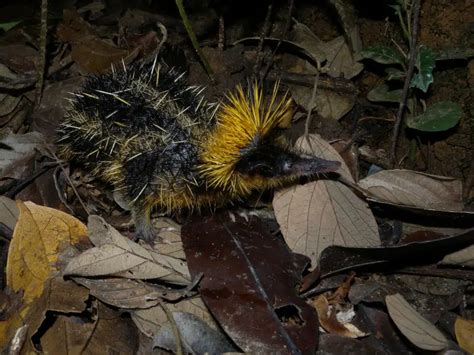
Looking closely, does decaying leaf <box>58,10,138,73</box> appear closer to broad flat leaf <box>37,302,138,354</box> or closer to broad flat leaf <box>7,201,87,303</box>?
broad flat leaf <box>7,201,87,303</box>

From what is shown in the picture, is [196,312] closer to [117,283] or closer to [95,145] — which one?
[117,283]

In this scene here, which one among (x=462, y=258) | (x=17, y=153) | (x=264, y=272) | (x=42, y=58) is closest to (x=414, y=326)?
(x=462, y=258)

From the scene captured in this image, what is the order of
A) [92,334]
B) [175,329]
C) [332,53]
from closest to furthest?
[175,329], [92,334], [332,53]

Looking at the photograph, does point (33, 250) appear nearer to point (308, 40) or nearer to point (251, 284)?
point (251, 284)

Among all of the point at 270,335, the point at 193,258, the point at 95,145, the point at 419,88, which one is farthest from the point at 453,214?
the point at 95,145

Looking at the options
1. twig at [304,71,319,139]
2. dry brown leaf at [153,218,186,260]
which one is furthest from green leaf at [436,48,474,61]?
dry brown leaf at [153,218,186,260]

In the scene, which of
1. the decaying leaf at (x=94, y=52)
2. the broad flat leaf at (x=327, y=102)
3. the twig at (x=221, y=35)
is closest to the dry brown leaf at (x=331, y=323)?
the broad flat leaf at (x=327, y=102)
